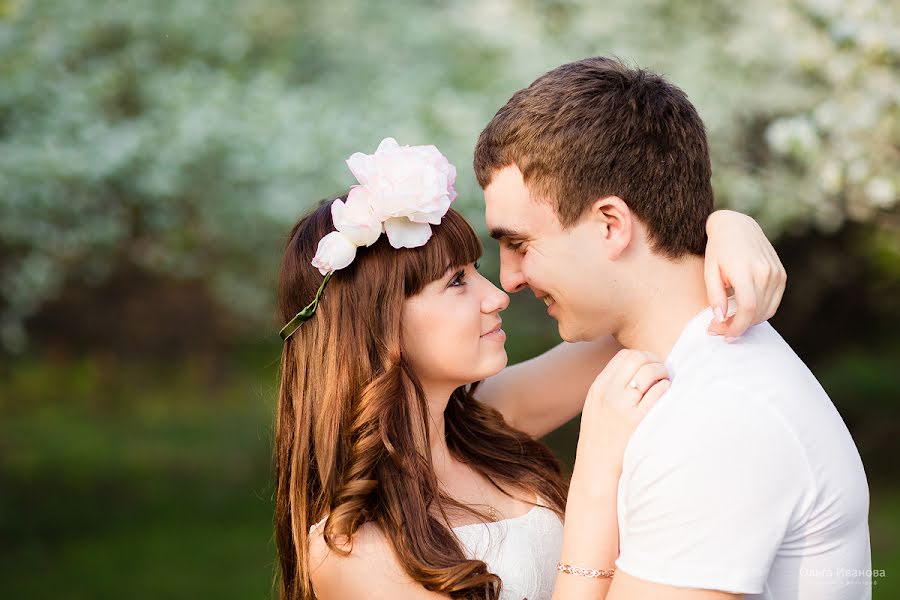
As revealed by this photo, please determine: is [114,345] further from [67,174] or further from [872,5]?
[872,5]

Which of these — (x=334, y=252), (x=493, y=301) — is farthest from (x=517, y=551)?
(x=334, y=252)

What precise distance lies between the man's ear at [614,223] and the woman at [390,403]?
44 cm

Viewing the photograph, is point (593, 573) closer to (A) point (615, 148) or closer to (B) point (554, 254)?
(B) point (554, 254)

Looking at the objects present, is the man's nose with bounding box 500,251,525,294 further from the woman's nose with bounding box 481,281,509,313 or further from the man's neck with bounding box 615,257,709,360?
the man's neck with bounding box 615,257,709,360

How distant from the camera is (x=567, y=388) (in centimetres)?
314

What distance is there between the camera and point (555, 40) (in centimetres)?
796

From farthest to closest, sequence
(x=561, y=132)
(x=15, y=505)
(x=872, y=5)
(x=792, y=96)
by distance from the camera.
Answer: (x=15, y=505) → (x=792, y=96) → (x=872, y=5) → (x=561, y=132)

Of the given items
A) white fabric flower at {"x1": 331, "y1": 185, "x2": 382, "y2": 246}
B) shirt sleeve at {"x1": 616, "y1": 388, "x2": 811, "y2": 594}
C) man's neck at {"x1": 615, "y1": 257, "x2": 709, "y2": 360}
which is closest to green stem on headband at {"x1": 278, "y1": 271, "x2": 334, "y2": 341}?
white fabric flower at {"x1": 331, "y1": 185, "x2": 382, "y2": 246}

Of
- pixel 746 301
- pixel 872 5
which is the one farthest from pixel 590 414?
pixel 872 5

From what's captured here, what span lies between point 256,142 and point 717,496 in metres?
5.56

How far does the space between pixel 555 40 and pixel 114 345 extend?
6020mm

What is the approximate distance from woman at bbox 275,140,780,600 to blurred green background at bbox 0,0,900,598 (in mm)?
3097

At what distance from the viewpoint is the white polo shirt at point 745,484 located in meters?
1.92

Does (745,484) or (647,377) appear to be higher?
(647,377)
